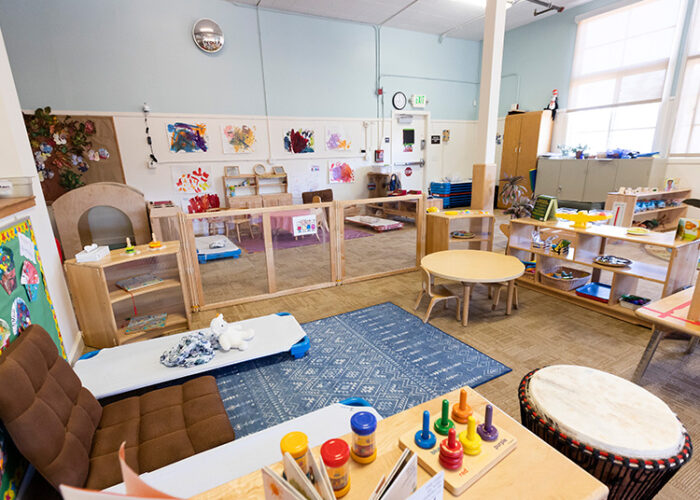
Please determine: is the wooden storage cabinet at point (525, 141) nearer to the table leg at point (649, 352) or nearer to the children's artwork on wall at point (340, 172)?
the children's artwork on wall at point (340, 172)

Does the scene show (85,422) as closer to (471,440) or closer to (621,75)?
(471,440)

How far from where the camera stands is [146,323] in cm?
323

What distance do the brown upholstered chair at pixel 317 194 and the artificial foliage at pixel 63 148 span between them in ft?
12.8

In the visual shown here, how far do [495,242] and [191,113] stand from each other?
6.24 meters

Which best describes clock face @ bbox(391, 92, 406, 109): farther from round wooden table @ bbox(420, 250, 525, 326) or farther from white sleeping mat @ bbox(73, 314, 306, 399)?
white sleeping mat @ bbox(73, 314, 306, 399)

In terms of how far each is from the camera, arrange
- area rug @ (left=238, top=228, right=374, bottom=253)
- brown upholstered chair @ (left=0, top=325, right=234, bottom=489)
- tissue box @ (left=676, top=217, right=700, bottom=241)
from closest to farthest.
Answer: brown upholstered chair @ (left=0, top=325, right=234, bottom=489)
tissue box @ (left=676, top=217, right=700, bottom=241)
area rug @ (left=238, top=228, right=374, bottom=253)

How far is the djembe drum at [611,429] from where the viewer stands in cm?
125

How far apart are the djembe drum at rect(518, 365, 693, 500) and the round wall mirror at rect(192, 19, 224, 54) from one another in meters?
7.59

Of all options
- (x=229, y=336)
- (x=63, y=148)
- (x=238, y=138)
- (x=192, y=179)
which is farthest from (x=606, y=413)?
(x=63, y=148)

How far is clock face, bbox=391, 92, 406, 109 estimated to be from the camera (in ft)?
29.0

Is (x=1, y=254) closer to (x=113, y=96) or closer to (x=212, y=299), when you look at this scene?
(x=212, y=299)

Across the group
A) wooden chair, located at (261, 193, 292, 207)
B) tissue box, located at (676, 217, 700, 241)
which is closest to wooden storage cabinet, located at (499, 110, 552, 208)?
wooden chair, located at (261, 193, 292, 207)

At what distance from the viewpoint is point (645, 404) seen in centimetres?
142

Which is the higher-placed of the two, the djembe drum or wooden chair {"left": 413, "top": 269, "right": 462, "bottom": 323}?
the djembe drum
